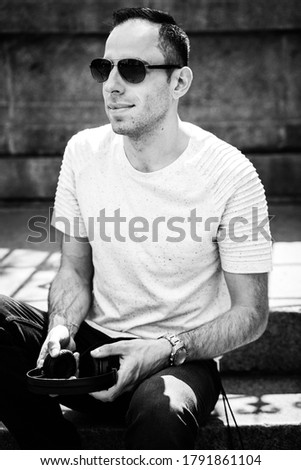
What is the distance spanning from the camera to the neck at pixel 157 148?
132 inches

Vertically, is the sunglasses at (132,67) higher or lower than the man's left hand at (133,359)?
higher

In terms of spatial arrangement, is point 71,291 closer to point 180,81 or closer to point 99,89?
point 180,81

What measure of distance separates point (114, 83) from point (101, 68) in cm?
11

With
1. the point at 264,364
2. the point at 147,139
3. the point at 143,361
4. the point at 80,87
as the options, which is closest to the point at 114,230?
the point at 147,139

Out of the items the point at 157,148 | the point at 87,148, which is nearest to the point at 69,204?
the point at 87,148

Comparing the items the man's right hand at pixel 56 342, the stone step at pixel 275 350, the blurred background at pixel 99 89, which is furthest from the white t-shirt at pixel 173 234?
the blurred background at pixel 99 89

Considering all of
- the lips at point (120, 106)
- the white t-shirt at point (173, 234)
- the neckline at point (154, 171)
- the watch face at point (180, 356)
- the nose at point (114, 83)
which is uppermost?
the nose at point (114, 83)

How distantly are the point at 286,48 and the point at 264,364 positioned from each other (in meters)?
3.46

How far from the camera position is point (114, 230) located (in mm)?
3332

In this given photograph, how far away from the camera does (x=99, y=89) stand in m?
6.77

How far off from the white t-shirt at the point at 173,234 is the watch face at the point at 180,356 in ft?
0.71
